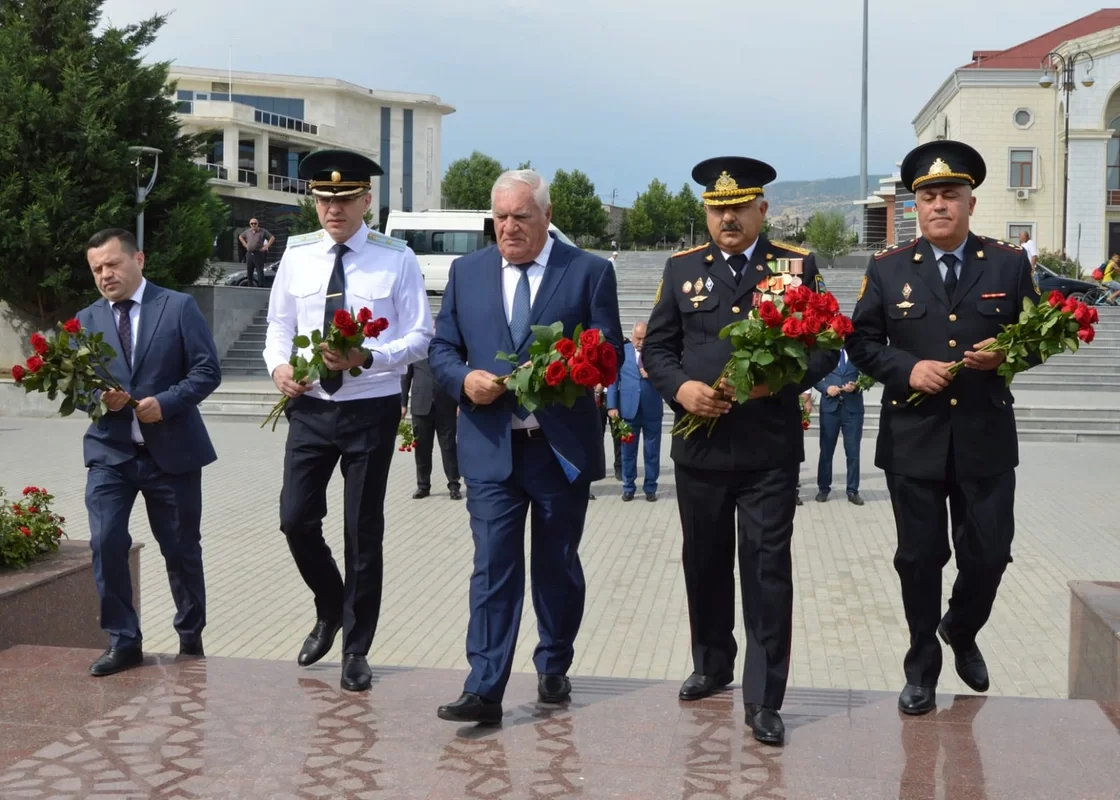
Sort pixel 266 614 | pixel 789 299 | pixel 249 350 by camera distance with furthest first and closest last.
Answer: pixel 249 350
pixel 266 614
pixel 789 299

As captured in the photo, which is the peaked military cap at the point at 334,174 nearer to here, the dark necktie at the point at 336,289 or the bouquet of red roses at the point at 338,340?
the dark necktie at the point at 336,289

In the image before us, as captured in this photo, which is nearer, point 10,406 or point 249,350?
point 10,406

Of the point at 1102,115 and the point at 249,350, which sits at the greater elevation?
the point at 1102,115

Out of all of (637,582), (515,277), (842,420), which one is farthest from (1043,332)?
(842,420)

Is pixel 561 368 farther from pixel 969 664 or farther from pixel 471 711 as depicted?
pixel 969 664

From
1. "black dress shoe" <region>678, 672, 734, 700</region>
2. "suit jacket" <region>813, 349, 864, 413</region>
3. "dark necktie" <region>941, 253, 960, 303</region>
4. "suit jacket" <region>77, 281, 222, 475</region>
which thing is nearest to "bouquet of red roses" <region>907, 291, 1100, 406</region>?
"dark necktie" <region>941, 253, 960, 303</region>

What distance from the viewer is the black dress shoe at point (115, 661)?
5.45 meters

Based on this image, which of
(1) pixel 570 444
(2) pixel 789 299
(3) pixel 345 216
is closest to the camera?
(2) pixel 789 299

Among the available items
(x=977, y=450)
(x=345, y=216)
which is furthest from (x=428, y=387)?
(x=977, y=450)

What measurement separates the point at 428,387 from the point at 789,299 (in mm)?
8897

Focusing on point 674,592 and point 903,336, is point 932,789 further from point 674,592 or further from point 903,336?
point 674,592

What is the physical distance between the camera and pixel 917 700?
4.98 metres

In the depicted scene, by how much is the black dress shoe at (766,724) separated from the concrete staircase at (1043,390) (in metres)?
15.7

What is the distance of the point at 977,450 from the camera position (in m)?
4.97
